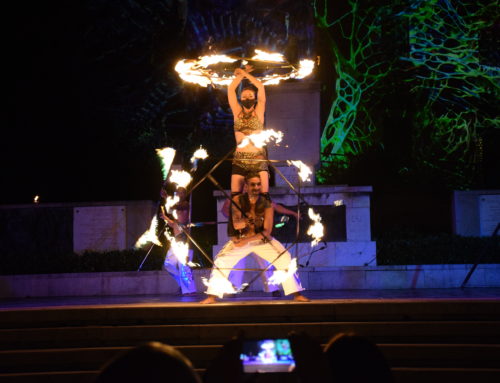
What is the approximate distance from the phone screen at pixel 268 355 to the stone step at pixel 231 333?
2.31m

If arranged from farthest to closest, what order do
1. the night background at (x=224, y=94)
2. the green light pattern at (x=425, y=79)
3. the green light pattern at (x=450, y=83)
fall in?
the green light pattern at (x=425, y=79) → the green light pattern at (x=450, y=83) → the night background at (x=224, y=94)

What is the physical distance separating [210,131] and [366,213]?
1234cm

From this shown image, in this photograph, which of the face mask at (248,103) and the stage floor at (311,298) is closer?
the stage floor at (311,298)

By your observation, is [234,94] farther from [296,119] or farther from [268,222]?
[296,119]

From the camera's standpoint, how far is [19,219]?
15008 mm

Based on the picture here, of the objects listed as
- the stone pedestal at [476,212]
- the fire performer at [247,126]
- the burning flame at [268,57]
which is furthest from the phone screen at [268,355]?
the stone pedestal at [476,212]

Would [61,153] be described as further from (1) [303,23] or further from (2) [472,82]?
(2) [472,82]

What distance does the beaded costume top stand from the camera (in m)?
8.95

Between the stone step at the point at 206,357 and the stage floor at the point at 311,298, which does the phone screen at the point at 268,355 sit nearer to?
the stone step at the point at 206,357

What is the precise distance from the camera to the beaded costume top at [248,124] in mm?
8953

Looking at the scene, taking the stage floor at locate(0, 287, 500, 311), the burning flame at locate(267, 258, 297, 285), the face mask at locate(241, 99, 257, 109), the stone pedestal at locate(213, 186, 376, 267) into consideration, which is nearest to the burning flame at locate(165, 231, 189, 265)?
the stage floor at locate(0, 287, 500, 311)

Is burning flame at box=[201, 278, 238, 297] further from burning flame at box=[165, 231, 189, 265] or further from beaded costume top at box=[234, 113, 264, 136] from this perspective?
burning flame at box=[165, 231, 189, 265]

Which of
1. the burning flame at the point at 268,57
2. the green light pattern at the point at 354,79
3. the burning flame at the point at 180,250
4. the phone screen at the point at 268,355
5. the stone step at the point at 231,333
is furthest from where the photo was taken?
the green light pattern at the point at 354,79

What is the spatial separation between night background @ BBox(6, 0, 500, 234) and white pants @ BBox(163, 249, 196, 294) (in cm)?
659
